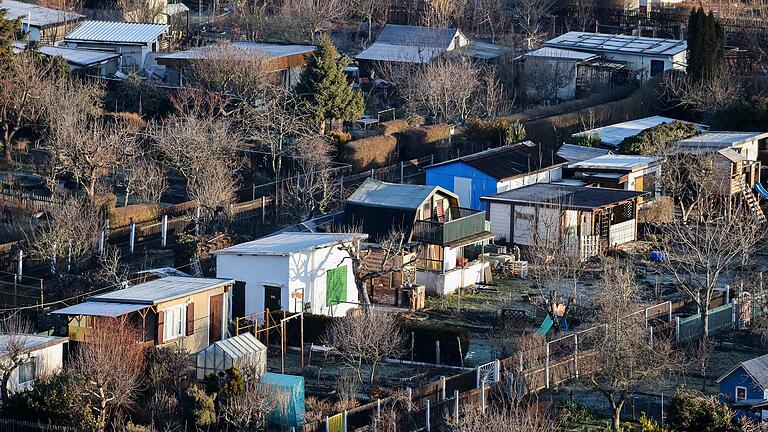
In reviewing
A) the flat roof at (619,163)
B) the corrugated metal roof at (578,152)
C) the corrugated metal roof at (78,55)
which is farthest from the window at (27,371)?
the corrugated metal roof at (78,55)

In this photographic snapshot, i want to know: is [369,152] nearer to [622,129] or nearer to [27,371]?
[622,129]

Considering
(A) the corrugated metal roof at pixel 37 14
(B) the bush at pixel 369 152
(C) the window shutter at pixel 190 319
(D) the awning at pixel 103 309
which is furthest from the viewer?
(A) the corrugated metal roof at pixel 37 14

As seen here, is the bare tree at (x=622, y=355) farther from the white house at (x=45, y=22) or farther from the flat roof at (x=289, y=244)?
the white house at (x=45, y=22)

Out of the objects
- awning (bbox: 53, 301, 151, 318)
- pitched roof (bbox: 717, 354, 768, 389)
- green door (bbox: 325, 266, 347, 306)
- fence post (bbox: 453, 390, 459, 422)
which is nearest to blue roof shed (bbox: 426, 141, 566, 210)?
green door (bbox: 325, 266, 347, 306)

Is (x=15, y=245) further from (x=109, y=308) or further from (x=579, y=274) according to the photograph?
(x=579, y=274)

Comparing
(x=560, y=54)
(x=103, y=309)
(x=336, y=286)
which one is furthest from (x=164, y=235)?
(x=560, y=54)
